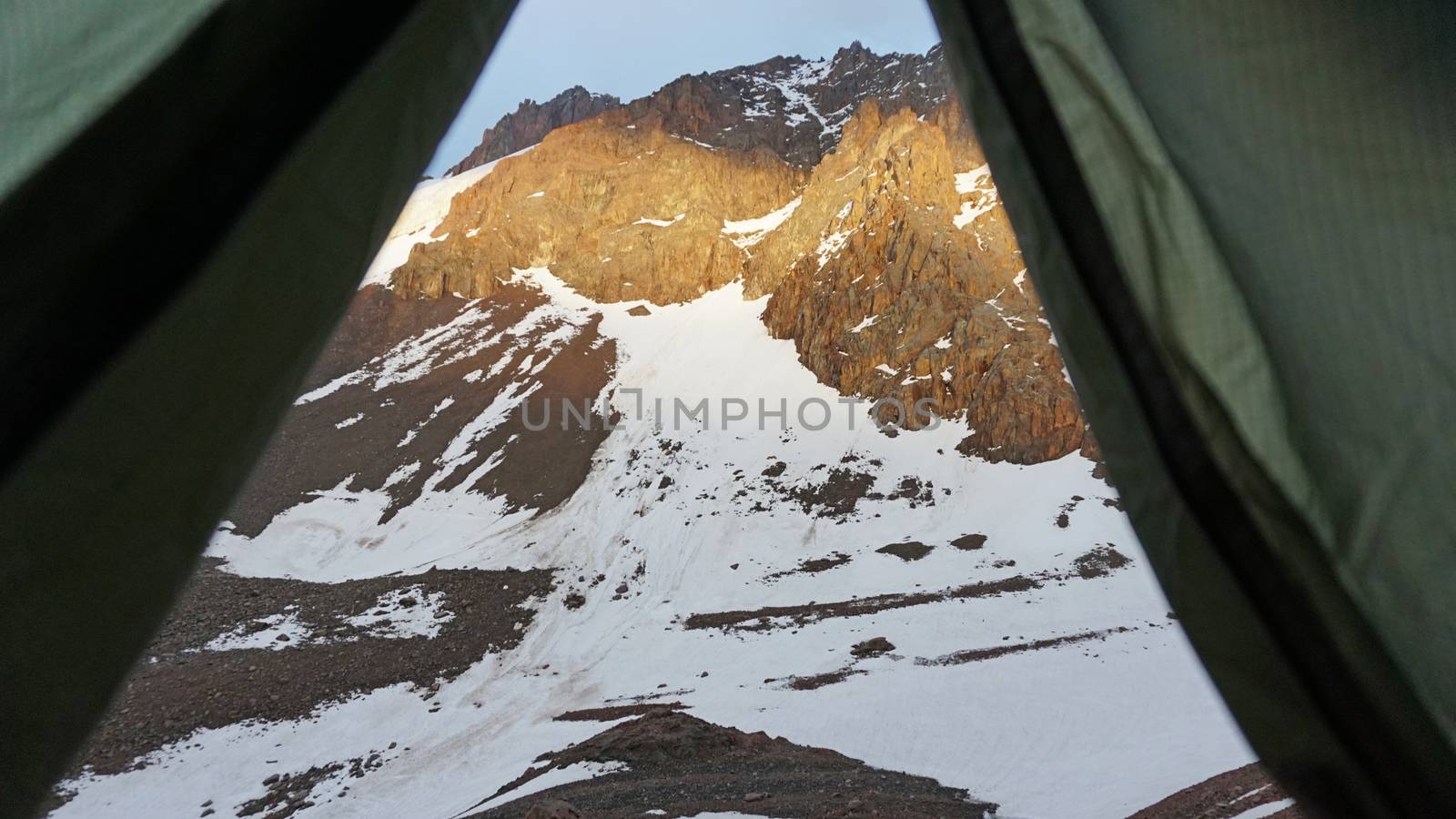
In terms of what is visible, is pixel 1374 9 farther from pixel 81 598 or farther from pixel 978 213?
pixel 978 213

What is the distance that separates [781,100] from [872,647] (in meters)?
35.2

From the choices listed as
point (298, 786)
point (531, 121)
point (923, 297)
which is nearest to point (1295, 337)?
point (298, 786)

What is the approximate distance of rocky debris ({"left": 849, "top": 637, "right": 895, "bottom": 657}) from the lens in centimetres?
1177

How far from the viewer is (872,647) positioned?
1200cm

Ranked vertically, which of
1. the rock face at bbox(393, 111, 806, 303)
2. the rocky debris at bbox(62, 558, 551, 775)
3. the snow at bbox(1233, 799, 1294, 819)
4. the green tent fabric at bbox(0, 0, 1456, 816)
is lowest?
the snow at bbox(1233, 799, 1294, 819)

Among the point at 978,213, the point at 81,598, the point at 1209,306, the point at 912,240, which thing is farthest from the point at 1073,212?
the point at 978,213

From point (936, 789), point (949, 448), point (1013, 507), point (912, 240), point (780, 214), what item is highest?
point (780, 214)

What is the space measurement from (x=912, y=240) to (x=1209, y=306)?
88.1ft

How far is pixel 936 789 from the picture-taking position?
20.8 ft

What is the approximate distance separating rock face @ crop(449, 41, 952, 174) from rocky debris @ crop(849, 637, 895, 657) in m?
27.5

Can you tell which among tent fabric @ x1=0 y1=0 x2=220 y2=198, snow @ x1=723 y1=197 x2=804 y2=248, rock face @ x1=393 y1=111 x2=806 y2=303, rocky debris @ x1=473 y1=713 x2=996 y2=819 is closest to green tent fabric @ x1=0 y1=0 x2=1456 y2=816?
tent fabric @ x1=0 y1=0 x2=220 y2=198

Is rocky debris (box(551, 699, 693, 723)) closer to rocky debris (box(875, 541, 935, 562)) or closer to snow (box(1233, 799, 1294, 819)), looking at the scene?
snow (box(1233, 799, 1294, 819))

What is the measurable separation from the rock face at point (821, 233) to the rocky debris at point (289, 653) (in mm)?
14016

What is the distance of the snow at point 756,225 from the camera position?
32.4 metres
